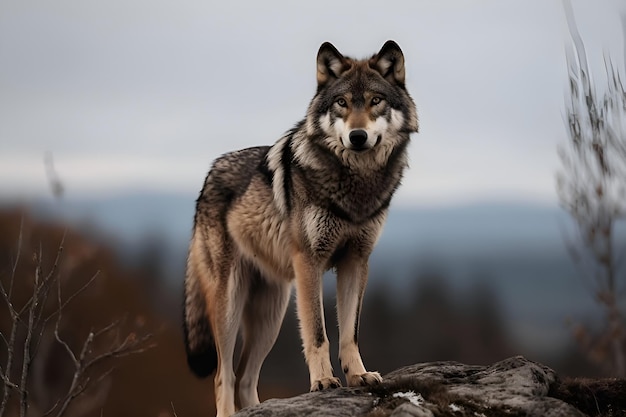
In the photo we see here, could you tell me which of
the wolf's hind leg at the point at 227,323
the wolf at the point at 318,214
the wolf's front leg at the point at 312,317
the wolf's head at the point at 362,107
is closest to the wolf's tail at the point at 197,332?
the wolf at the point at 318,214

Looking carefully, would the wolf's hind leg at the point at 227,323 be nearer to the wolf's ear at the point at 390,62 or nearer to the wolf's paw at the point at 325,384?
the wolf's paw at the point at 325,384

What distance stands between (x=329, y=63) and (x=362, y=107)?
510mm

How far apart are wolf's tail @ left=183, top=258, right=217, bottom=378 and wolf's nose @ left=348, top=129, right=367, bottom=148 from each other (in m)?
2.04

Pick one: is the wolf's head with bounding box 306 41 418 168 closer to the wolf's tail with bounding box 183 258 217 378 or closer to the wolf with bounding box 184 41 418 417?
the wolf with bounding box 184 41 418 417

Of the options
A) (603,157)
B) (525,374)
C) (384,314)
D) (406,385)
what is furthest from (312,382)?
(384,314)

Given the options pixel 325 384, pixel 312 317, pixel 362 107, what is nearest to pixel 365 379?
pixel 325 384

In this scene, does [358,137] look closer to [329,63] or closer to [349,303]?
[329,63]

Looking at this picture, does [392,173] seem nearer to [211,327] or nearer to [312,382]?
[312,382]

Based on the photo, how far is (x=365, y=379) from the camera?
484cm

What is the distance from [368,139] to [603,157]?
3166mm

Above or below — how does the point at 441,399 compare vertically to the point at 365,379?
below

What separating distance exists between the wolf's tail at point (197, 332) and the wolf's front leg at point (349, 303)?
1.28 meters

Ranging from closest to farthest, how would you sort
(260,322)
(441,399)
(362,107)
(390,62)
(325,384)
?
(441,399) < (325,384) < (362,107) < (390,62) < (260,322)

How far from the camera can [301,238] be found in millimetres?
5109
